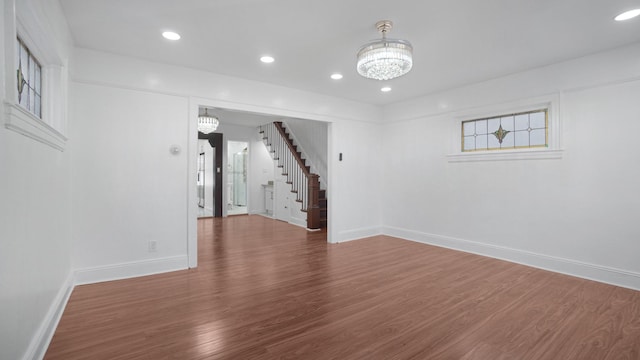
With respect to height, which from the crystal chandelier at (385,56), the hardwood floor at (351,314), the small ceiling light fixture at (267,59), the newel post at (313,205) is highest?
the small ceiling light fixture at (267,59)

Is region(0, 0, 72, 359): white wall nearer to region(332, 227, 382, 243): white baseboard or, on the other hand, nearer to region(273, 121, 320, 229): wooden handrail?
region(332, 227, 382, 243): white baseboard

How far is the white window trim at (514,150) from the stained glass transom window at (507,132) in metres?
0.08

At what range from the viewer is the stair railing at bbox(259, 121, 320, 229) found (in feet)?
20.9

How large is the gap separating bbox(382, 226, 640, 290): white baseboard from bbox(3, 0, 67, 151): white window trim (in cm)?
505

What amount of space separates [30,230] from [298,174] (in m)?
5.41

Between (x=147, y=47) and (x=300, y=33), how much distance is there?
1714 mm

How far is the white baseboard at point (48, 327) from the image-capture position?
1755mm

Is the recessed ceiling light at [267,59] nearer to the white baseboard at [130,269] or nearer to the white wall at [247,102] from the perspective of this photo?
the white wall at [247,102]

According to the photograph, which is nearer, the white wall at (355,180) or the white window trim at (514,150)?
the white window trim at (514,150)

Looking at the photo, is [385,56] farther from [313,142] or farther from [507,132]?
[313,142]

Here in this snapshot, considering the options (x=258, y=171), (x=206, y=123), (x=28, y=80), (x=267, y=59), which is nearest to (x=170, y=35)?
(x=267, y=59)

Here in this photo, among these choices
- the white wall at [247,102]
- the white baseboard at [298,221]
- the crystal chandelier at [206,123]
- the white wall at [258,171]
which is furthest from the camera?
the white wall at [258,171]

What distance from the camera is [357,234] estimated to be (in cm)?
543

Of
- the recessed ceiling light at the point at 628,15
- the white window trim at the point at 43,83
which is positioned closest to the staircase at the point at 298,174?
the white window trim at the point at 43,83
